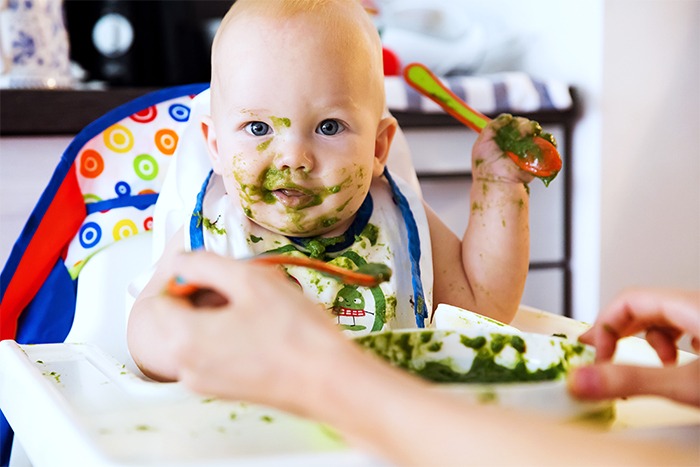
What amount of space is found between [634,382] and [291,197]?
0.47m

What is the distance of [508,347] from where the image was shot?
2.19 ft

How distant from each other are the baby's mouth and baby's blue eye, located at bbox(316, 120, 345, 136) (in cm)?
7

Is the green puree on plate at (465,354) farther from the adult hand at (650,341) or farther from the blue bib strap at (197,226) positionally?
the blue bib strap at (197,226)

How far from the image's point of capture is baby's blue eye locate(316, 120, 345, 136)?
95 centimetres

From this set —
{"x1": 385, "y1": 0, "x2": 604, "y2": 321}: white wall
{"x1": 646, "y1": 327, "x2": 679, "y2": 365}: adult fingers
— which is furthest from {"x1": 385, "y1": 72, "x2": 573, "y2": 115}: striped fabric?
{"x1": 646, "y1": 327, "x2": 679, "y2": 365}: adult fingers

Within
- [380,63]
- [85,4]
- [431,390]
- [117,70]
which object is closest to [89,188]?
[380,63]

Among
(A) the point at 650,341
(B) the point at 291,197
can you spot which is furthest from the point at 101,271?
(A) the point at 650,341

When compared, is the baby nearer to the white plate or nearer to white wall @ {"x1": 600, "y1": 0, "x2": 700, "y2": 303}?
the white plate

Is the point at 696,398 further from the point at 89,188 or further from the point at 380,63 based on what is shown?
the point at 89,188

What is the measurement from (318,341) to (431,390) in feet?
0.21

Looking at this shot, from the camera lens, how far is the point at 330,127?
953 millimetres

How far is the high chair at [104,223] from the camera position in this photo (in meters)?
1.07

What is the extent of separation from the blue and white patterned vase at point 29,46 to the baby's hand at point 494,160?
0.99 metres

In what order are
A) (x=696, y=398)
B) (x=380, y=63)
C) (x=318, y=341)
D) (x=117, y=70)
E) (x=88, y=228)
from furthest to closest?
(x=117, y=70) < (x=88, y=228) < (x=380, y=63) < (x=696, y=398) < (x=318, y=341)
